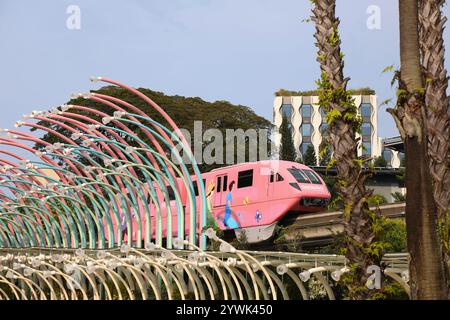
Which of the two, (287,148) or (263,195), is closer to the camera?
(263,195)

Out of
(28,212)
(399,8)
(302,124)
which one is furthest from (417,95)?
(302,124)

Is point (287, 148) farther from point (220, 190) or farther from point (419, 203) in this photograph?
point (419, 203)

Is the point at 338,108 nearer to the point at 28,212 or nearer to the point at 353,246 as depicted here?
the point at 353,246

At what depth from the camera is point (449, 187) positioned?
15820 mm

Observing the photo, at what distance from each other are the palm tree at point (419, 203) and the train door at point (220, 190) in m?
28.8

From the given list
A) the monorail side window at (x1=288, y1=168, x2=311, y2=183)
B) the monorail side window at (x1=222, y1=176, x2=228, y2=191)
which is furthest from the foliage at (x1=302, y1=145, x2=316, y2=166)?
the monorail side window at (x1=288, y1=168, x2=311, y2=183)

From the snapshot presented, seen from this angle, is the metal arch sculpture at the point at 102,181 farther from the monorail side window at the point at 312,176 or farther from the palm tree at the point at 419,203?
the palm tree at the point at 419,203

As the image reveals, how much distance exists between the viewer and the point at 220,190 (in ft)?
138

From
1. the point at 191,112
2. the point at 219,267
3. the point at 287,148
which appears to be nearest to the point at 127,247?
the point at 219,267

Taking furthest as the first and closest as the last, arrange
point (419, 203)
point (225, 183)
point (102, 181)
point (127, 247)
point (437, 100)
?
point (225, 183), point (102, 181), point (127, 247), point (437, 100), point (419, 203)

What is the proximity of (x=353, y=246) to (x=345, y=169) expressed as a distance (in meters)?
1.28

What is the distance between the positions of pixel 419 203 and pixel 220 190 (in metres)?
29.5

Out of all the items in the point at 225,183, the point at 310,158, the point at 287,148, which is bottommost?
the point at 225,183

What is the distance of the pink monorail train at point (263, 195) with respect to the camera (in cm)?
3816
